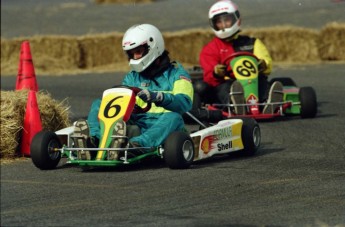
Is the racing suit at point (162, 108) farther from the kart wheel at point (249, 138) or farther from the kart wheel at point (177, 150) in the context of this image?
the kart wheel at point (249, 138)

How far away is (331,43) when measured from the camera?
18.8 m

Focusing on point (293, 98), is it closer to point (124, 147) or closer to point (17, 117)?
point (17, 117)

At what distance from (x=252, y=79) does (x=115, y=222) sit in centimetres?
572

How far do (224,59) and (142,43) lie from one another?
323 cm

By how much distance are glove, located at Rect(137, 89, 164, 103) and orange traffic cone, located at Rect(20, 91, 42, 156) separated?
1379mm

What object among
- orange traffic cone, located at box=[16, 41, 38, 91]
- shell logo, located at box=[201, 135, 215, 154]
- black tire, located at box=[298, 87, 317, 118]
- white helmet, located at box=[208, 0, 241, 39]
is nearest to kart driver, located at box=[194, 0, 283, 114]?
white helmet, located at box=[208, 0, 241, 39]

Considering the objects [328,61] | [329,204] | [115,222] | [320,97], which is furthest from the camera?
[328,61]

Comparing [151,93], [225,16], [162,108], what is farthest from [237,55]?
[151,93]

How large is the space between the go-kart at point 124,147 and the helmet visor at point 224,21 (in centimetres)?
354

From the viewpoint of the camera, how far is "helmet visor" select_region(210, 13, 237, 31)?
491 inches

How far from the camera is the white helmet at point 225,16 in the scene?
12.5 m

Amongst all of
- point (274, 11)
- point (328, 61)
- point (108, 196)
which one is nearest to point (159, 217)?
point (108, 196)

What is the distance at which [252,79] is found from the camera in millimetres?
11773

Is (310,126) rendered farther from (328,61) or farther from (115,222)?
(328,61)
